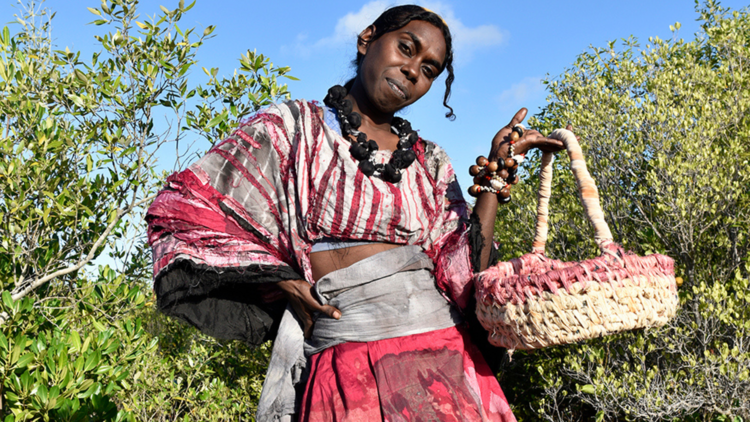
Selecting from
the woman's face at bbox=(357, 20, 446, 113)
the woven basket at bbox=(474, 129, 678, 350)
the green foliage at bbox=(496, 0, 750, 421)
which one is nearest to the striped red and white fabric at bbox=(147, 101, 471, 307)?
the woman's face at bbox=(357, 20, 446, 113)

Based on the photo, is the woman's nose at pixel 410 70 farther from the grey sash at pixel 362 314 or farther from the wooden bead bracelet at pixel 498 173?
the grey sash at pixel 362 314

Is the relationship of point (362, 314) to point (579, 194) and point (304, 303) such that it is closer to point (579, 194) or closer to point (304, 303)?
point (304, 303)

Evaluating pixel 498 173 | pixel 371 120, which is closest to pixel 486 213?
pixel 498 173

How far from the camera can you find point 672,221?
3926 mm

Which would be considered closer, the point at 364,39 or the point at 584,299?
the point at 584,299

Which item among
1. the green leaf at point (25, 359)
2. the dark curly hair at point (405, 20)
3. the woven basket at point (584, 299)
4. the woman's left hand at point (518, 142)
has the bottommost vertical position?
the woven basket at point (584, 299)

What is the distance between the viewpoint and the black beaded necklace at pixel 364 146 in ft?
6.39

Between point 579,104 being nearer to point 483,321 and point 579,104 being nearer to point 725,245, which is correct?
point 725,245

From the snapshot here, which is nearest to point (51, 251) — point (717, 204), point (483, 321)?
point (483, 321)

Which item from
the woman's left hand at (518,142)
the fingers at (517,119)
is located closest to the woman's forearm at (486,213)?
the woman's left hand at (518,142)

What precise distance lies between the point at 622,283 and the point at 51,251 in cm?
278

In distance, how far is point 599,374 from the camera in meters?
3.70

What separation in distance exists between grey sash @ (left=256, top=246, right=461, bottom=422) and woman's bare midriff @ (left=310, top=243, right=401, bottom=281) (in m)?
0.05

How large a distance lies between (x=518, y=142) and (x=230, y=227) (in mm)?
1013
